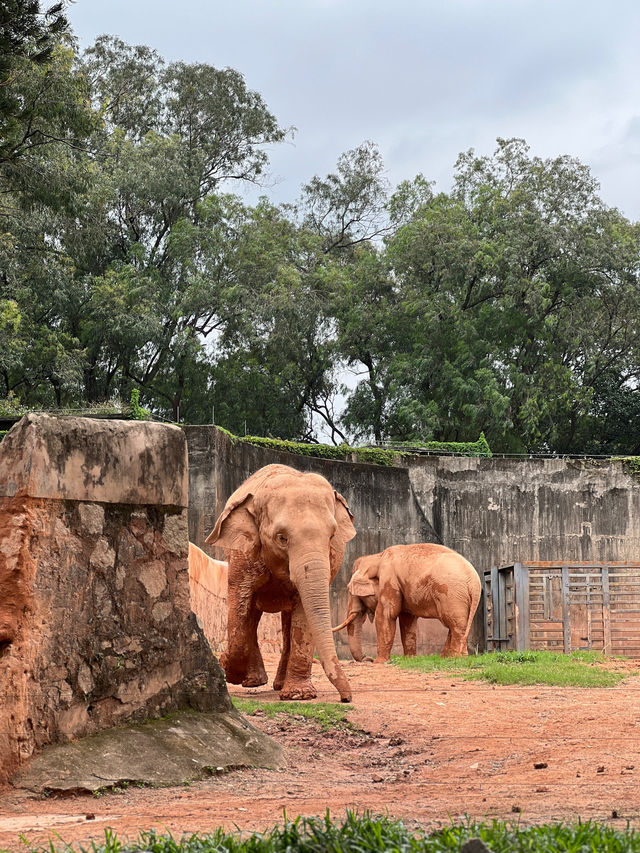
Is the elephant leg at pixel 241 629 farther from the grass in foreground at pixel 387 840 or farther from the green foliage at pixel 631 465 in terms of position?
the green foliage at pixel 631 465

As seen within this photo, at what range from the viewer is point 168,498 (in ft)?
21.2

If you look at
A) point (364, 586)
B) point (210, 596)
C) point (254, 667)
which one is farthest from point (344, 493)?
point (254, 667)

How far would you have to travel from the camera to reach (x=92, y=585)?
599 cm

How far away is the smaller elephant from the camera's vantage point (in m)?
17.8

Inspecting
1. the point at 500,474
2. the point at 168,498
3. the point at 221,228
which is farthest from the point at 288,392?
the point at 168,498

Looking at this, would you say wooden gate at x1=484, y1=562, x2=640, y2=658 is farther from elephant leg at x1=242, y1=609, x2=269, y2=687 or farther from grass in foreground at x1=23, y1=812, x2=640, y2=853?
grass in foreground at x1=23, y1=812, x2=640, y2=853

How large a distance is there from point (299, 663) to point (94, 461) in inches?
167

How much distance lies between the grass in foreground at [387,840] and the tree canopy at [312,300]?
1159 inches

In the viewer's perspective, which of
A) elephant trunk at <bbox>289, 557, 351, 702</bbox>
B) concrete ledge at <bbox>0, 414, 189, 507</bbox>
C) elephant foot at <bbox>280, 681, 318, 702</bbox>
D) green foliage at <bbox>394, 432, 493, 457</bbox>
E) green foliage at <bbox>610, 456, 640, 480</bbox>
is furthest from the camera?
green foliage at <bbox>394, 432, 493, 457</bbox>

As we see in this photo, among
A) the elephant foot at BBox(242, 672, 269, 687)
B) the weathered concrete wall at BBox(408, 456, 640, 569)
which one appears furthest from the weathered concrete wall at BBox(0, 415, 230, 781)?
the weathered concrete wall at BBox(408, 456, 640, 569)

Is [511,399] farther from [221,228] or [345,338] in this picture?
[221,228]

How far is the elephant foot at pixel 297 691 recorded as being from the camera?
31.4ft

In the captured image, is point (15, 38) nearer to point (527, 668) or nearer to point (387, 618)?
point (387, 618)

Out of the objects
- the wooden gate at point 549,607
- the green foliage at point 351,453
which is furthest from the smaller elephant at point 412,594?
the green foliage at point 351,453
